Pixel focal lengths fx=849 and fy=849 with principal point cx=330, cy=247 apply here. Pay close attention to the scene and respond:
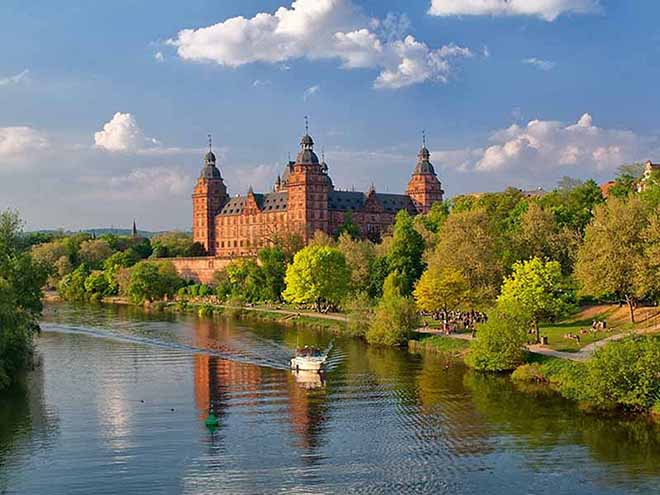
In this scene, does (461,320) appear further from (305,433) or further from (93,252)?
(93,252)

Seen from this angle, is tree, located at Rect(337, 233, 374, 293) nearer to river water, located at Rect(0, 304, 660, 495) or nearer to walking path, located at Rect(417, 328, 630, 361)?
river water, located at Rect(0, 304, 660, 495)

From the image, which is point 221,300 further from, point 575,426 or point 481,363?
point 575,426

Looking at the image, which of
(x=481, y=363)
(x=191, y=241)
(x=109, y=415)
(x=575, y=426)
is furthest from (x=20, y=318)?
(x=191, y=241)

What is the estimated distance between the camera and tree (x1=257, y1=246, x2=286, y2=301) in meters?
94.3

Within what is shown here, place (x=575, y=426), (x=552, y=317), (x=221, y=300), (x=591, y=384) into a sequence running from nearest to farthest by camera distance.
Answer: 1. (x=575, y=426)
2. (x=591, y=384)
3. (x=552, y=317)
4. (x=221, y=300)

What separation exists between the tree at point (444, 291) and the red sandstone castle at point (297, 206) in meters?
62.5

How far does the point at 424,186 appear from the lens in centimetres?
15062

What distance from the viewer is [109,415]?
38.4 metres

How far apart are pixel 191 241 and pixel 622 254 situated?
123673 millimetres

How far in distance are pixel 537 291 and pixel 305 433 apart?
2314 centimetres

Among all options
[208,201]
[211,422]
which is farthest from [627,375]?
[208,201]

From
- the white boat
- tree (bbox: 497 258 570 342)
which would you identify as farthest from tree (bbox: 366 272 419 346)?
the white boat

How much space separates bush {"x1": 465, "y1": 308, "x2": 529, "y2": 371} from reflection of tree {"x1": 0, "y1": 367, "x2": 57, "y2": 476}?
76.6 feet

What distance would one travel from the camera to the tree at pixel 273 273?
94312 millimetres
